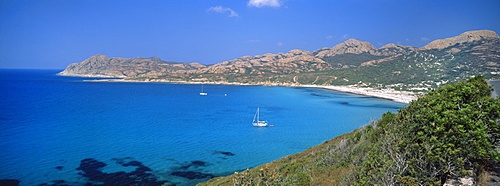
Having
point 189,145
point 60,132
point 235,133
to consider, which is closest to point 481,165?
point 189,145

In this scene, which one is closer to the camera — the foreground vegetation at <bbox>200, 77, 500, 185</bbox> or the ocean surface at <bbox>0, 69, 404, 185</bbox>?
the foreground vegetation at <bbox>200, 77, 500, 185</bbox>

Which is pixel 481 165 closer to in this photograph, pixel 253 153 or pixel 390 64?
pixel 253 153

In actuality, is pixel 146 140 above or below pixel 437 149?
below

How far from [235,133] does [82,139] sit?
21.7 meters

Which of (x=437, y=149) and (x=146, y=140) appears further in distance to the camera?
(x=146, y=140)

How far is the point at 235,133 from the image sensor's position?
44250 millimetres

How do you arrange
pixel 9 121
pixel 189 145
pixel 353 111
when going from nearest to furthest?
pixel 189 145, pixel 9 121, pixel 353 111

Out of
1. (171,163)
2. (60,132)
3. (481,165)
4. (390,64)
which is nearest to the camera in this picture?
(481,165)

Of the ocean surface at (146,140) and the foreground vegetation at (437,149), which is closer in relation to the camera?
the foreground vegetation at (437,149)

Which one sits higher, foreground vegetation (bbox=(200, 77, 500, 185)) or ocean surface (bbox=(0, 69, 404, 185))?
foreground vegetation (bbox=(200, 77, 500, 185))

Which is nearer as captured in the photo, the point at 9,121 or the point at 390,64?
the point at 9,121

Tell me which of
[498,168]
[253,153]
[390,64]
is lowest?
[253,153]

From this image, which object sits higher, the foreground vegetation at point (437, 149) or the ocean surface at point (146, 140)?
the foreground vegetation at point (437, 149)

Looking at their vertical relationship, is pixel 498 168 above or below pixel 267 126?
above
